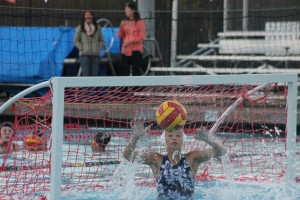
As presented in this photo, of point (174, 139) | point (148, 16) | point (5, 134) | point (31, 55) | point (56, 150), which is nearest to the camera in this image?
point (56, 150)

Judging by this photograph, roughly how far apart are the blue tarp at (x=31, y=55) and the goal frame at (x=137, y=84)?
255 inches

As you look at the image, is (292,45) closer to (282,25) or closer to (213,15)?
(282,25)

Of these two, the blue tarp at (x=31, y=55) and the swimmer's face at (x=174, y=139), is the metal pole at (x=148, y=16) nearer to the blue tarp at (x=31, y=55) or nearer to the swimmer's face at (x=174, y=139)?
the blue tarp at (x=31, y=55)

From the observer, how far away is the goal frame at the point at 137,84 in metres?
5.67

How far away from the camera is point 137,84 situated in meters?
6.26

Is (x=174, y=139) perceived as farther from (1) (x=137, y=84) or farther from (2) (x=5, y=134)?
(2) (x=5, y=134)

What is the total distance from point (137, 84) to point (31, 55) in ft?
25.9

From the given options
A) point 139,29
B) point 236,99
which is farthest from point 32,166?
point 139,29

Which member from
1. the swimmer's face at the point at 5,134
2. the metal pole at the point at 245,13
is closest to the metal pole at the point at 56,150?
the swimmer's face at the point at 5,134

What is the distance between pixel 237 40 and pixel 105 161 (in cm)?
693

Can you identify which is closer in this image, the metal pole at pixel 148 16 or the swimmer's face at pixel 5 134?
the swimmer's face at pixel 5 134

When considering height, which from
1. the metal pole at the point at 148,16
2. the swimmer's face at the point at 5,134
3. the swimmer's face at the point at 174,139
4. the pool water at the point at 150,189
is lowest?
the pool water at the point at 150,189

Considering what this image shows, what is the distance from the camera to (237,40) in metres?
15.0

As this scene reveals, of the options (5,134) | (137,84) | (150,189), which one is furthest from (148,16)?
(137,84)
